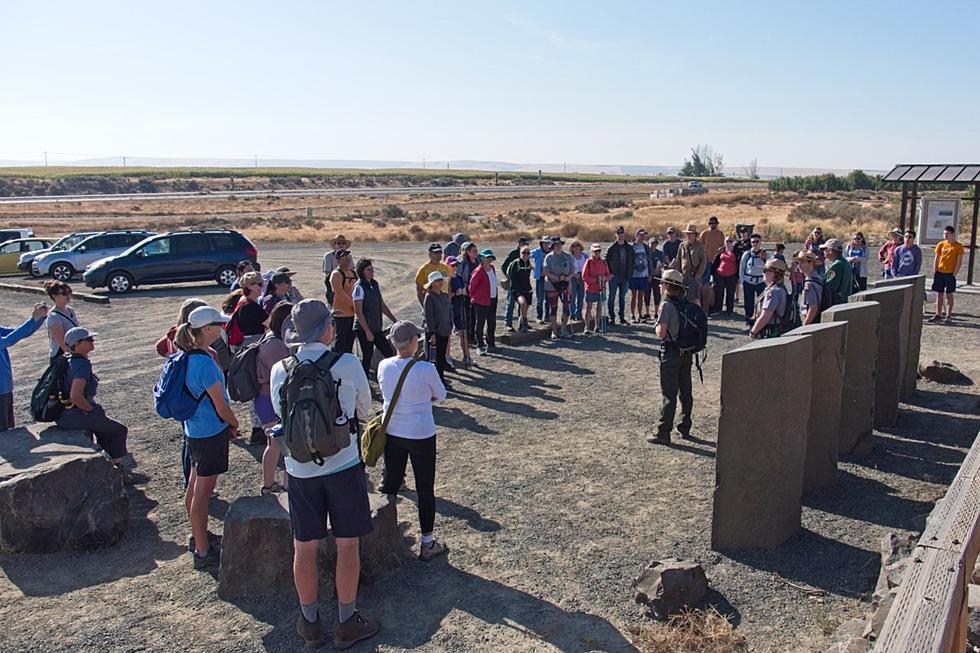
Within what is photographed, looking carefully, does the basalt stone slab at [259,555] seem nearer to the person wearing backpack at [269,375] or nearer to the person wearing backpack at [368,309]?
the person wearing backpack at [269,375]

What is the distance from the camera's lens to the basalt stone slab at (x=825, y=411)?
7.64 m

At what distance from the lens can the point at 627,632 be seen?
5.31 m

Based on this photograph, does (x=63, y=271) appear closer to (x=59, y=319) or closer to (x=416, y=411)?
(x=59, y=319)

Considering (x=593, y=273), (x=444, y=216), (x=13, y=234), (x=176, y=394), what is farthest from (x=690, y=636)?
(x=444, y=216)

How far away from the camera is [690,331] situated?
859cm

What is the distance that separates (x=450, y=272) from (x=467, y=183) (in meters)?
111

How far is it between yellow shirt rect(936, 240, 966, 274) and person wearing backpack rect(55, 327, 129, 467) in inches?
554

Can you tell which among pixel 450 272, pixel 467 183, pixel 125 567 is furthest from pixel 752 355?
pixel 467 183

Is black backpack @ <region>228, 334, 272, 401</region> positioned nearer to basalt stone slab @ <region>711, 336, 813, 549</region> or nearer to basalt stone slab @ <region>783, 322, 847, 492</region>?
basalt stone slab @ <region>711, 336, 813, 549</region>

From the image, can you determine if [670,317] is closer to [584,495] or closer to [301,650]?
[584,495]

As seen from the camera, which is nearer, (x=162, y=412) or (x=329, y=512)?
(x=329, y=512)

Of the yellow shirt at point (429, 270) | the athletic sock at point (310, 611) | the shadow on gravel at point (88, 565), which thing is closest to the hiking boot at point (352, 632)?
the athletic sock at point (310, 611)

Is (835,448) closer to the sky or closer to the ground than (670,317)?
closer to the ground

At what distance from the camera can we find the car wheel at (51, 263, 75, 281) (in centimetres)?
2580
